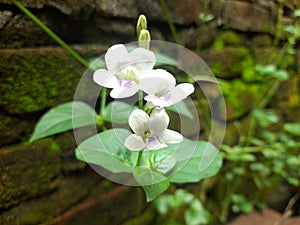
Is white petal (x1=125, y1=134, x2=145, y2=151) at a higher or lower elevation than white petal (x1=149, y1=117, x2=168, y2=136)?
lower

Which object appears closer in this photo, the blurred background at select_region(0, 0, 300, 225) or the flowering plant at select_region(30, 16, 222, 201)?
the flowering plant at select_region(30, 16, 222, 201)

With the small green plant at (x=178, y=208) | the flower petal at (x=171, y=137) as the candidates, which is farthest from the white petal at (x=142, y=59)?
the small green plant at (x=178, y=208)

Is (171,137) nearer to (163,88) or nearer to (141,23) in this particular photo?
(163,88)

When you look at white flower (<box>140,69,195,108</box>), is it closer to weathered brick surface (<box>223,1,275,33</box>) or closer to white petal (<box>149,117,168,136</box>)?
white petal (<box>149,117,168,136</box>)

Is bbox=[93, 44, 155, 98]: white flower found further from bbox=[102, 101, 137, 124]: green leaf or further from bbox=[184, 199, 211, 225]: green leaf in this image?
bbox=[184, 199, 211, 225]: green leaf

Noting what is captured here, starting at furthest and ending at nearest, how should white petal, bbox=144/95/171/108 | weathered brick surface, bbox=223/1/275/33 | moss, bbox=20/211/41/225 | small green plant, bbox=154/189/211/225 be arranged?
weathered brick surface, bbox=223/1/275/33, small green plant, bbox=154/189/211/225, moss, bbox=20/211/41/225, white petal, bbox=144/95/171/108

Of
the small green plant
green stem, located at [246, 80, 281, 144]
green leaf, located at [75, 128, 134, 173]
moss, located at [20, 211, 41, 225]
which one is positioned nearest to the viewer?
green leaf, located at [75, 128, 134, 173]

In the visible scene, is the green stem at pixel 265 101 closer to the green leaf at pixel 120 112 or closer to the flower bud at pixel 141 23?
the green leaf at pixel 120 112

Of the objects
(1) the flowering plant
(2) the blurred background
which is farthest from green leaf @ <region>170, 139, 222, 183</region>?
A: (2) the blurred background

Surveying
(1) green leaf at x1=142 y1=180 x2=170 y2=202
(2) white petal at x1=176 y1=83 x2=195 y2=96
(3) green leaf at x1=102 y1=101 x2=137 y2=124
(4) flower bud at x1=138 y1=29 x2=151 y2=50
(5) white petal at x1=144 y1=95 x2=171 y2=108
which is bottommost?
(1) green leaf at x1=142 y1=180 x2=170 y2=202
